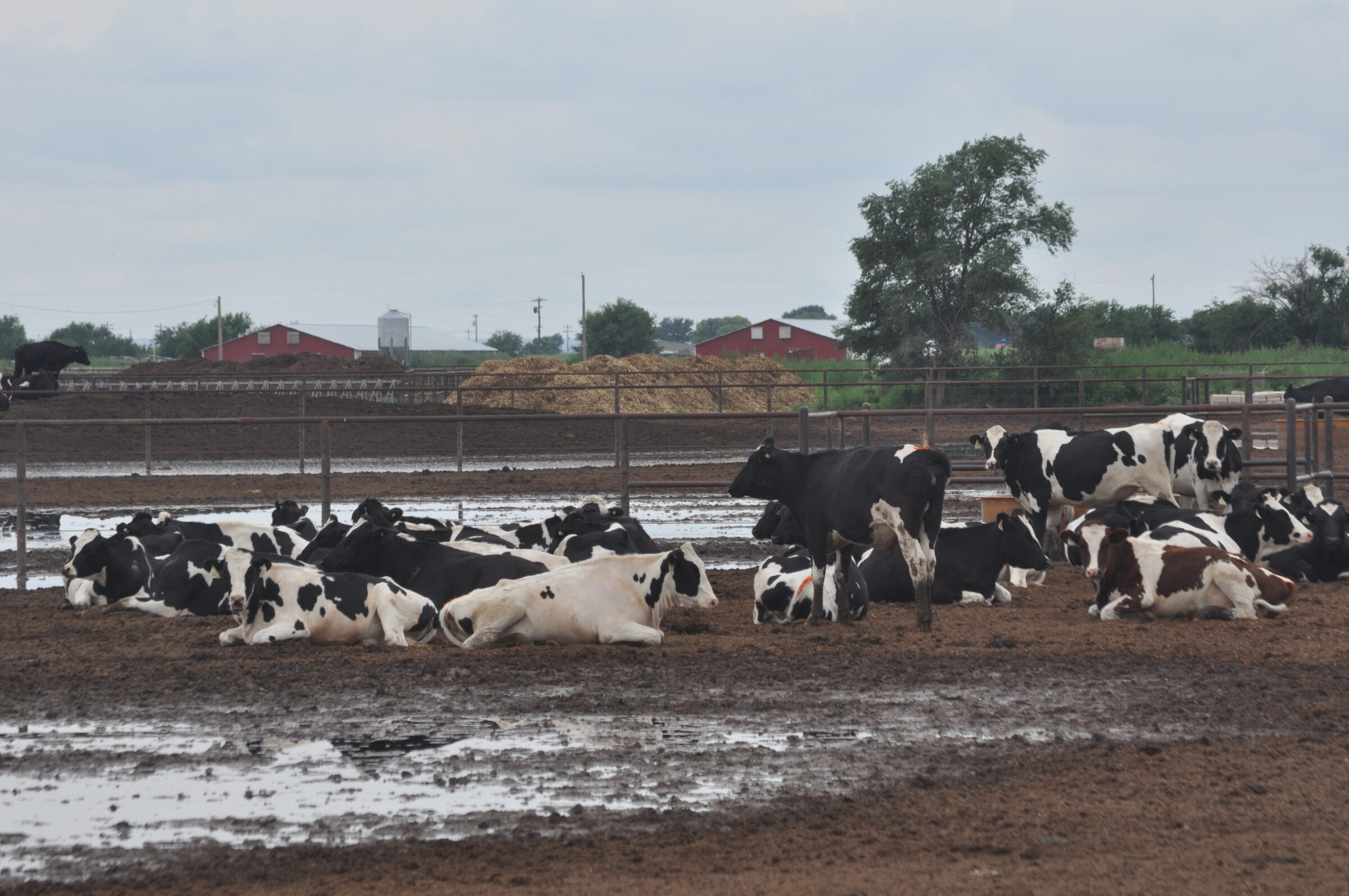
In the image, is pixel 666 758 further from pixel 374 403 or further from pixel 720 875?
pixel 374 403

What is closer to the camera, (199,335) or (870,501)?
(870,501)

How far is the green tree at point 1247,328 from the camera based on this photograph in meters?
58.4

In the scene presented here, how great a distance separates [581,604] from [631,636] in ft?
1.22

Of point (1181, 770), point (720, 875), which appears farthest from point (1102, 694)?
point (720, 875)

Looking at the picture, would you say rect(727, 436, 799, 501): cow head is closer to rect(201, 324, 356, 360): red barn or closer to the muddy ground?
the muddy ground

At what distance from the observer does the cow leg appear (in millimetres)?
8523

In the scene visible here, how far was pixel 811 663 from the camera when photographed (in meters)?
7.95

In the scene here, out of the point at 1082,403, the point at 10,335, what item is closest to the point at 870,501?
the point at 1082,403

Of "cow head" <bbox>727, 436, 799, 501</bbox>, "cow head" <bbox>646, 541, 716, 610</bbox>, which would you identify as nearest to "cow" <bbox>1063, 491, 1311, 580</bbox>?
"cow head" <bbox>727, 436, 799, 501</bbox>

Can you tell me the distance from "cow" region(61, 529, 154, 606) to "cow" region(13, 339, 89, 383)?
1099 inches

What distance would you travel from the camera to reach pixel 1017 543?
424 inches

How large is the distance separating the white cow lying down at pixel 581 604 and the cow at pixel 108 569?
3.27 metres

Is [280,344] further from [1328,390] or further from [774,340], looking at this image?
[1328,390]

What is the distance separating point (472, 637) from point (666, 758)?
2.96m
